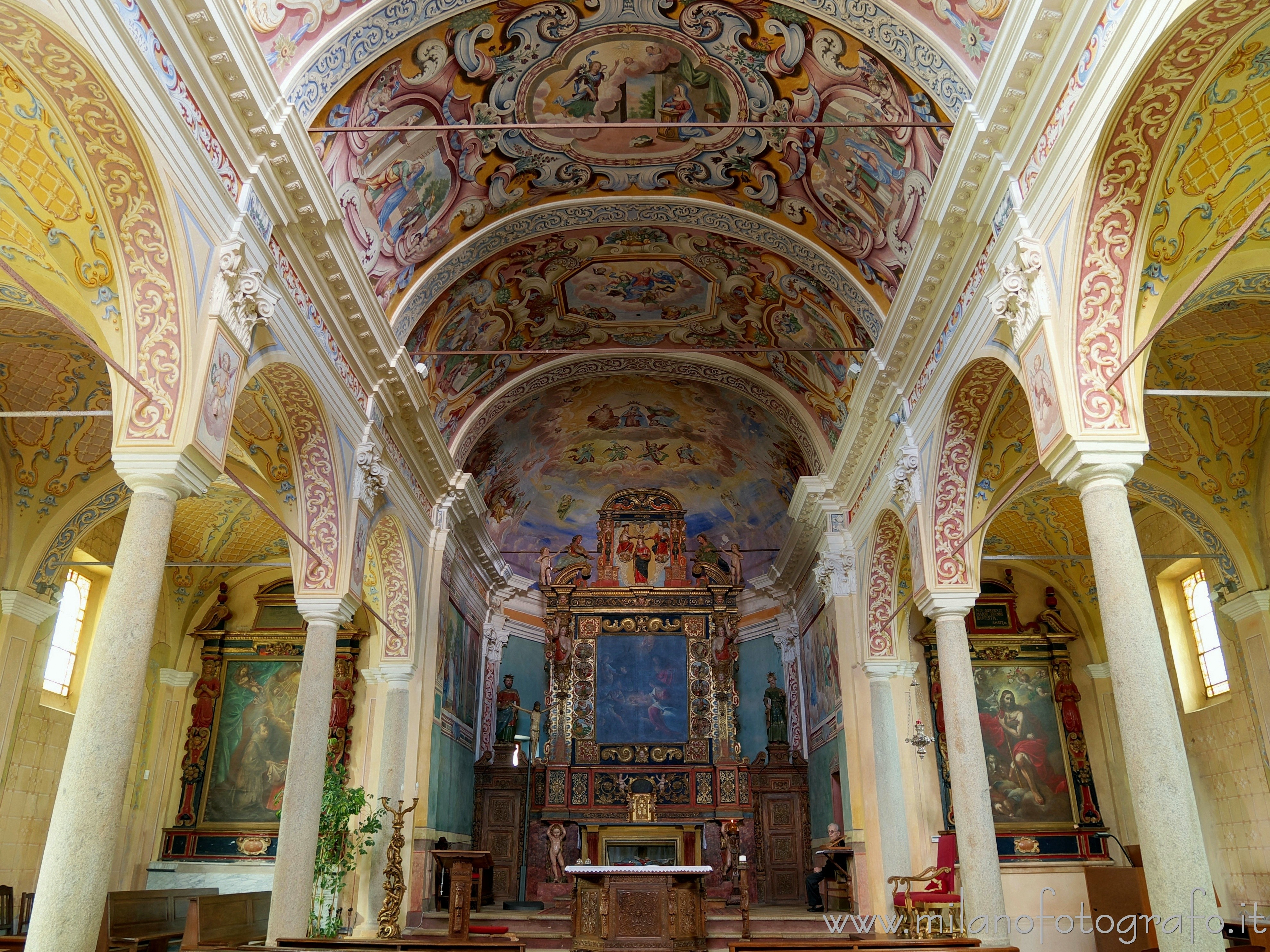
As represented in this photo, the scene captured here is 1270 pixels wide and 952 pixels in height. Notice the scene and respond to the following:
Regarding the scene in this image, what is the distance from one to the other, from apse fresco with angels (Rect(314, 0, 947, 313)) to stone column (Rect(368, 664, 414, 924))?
5.95 m

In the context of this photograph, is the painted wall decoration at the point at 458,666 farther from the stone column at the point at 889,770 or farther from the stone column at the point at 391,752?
the stone column at the point at 889,770

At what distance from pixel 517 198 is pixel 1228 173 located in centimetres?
883

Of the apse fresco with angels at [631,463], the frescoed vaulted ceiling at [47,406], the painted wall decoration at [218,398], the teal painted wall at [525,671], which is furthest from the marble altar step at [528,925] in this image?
the apse fresco with angels at [631,463]

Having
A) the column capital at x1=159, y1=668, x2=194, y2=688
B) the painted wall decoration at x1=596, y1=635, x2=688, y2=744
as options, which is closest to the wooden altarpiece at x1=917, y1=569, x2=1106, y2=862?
the painted wall decoration at x1=596, y1=635, x2=688, y2=744

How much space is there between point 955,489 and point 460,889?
24.5ft

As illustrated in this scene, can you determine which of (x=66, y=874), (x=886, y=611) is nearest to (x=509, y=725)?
(x=886, y=611)

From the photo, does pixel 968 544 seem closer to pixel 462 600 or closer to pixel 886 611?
pixel 886 611

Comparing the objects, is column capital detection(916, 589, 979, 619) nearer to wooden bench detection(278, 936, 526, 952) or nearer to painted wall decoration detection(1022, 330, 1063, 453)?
painted wall decoration detection(1022, 330, 1063, 453)

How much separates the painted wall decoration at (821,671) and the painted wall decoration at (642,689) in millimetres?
2663

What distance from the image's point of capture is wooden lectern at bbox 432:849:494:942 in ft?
36.1

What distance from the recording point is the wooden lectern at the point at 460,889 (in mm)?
11008

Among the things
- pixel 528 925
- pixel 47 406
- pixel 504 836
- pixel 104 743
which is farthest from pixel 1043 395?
pixel 504 836

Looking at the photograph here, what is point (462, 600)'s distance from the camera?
18906 millimetres

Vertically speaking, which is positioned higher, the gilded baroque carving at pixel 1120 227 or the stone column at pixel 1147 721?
the gilded baroque carving at pixel 1120 227
